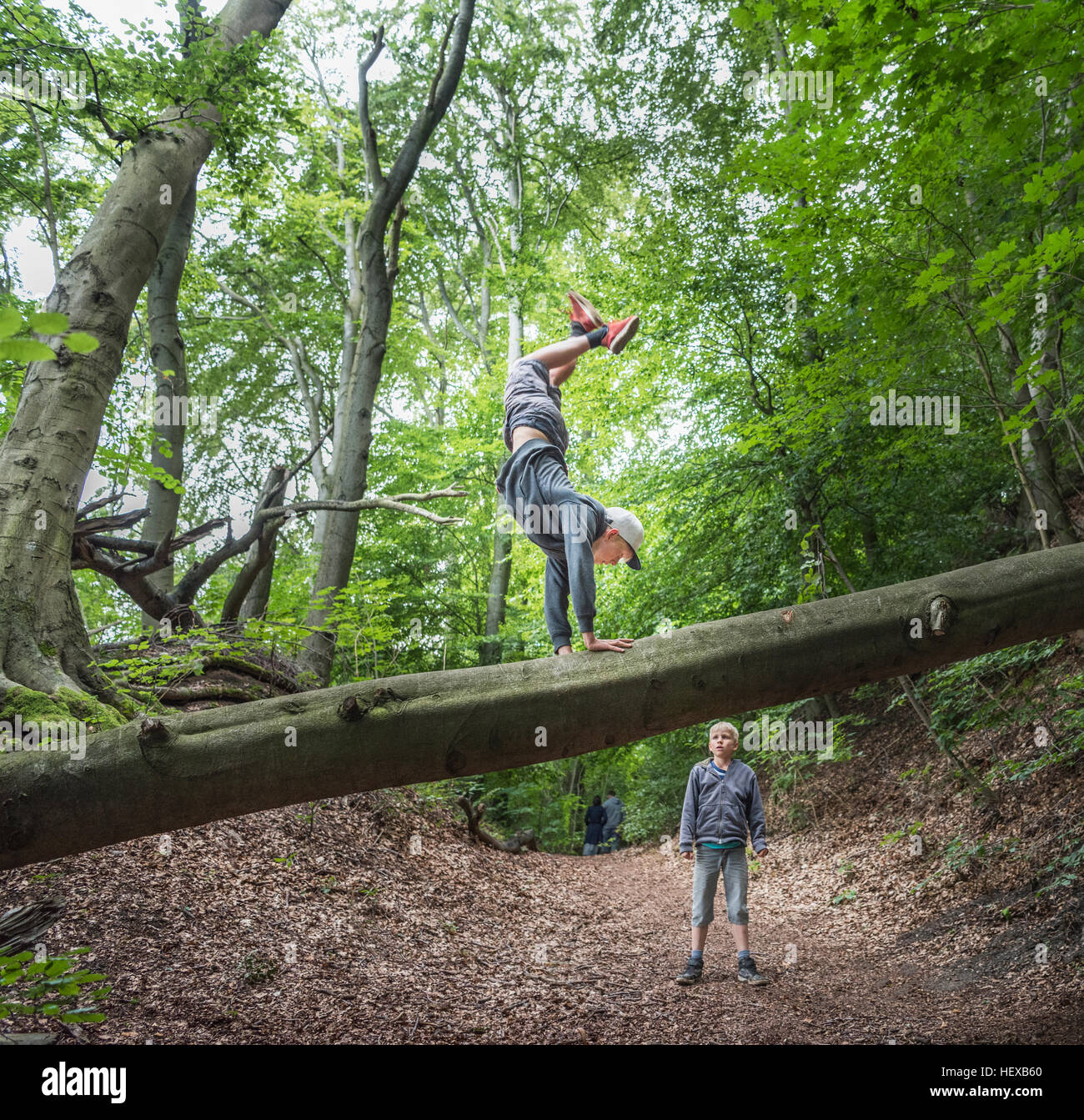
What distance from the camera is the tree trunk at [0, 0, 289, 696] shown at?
3586mm

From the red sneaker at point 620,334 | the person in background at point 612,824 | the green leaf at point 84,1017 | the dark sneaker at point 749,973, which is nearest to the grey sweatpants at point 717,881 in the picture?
the dark sneaker at point 749,973

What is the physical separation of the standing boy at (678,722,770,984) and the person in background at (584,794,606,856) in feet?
39.7

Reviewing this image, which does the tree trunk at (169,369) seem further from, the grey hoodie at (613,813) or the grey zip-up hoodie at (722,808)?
the grey hoodie at (613,813)

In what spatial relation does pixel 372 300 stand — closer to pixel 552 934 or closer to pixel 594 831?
pixel 552 934

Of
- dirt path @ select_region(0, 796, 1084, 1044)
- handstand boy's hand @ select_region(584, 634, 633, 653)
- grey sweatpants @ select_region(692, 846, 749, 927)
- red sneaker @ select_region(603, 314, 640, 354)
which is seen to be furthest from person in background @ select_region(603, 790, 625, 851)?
handstand boy's hand @ select_region(584, 634, 633, 653)

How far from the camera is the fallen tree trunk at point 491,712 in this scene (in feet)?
8.01

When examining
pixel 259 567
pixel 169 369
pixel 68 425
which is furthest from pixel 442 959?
pixel 169 369

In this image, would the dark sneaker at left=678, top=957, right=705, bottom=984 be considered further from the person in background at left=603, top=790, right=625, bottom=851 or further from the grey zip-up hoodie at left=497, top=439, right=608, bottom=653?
the person in background at left=603, top=790, right=625, bottom=851

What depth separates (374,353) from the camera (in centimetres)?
886

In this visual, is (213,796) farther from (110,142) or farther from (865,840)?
(110,142)

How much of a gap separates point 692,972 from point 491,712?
340 cm

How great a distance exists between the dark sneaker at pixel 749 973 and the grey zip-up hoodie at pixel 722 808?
0.73m

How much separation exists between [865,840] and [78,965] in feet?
26.4
